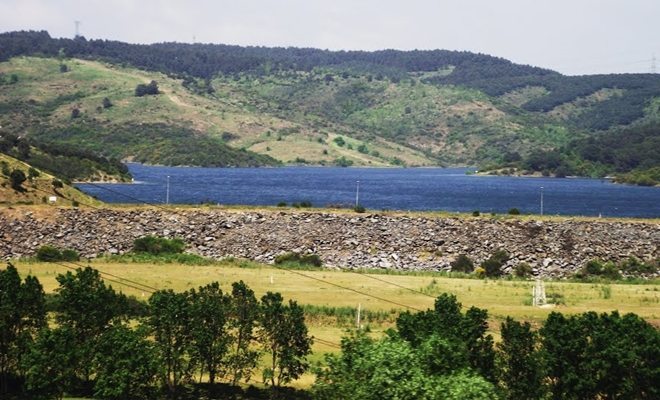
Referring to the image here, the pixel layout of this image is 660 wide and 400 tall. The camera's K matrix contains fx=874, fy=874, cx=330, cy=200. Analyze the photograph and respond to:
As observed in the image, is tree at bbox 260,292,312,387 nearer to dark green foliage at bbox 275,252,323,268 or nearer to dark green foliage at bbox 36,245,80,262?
dark green foliage at bbox 275,252,323,268

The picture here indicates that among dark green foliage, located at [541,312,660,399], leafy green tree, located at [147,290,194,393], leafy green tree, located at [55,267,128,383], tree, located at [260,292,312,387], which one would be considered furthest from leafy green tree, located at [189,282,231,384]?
dark green foliage, located at [541,312,660,399]

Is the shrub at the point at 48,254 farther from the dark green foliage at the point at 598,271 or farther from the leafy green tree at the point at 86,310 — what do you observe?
the dark green foliage at the point at 598,271

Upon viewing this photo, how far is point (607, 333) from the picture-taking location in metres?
38.8

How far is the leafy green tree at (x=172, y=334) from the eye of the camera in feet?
134

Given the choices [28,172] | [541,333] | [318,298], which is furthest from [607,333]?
[28,172]

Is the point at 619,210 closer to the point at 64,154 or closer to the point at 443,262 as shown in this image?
the point at 443,262

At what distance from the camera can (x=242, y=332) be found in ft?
145

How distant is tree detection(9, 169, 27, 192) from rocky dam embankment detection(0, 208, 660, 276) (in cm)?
1137

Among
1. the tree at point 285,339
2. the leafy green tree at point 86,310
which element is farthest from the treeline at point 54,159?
the tree at point 285,339

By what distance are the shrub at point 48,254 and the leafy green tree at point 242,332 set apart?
45363mm

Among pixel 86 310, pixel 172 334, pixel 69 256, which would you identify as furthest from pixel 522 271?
pixel 86 310

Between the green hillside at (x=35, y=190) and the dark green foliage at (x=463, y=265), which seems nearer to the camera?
the dark green foliage at (x=463, y=265)

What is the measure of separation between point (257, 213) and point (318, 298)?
39.6 m

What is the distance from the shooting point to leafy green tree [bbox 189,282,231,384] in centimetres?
4150
